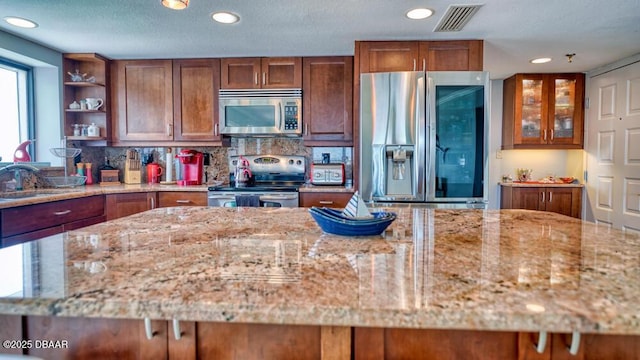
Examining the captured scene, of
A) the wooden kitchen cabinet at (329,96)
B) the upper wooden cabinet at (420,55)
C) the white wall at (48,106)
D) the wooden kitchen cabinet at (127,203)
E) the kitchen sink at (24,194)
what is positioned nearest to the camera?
the kitchen sink at (24,194)

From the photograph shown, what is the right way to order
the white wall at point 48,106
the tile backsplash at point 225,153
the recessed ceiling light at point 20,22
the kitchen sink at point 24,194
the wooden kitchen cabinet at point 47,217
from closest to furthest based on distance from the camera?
the wooden kitchen cabinet at point 47,217 < the recessed ceiling light at point 20,22 < the kitchen sink at point 24,194 < the white wall at point 48,106 < the tile backsplash at point 225,153

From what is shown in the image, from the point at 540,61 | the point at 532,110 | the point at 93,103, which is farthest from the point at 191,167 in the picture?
the point at 532,110

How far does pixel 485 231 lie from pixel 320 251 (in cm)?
64

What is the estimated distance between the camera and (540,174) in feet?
14.1

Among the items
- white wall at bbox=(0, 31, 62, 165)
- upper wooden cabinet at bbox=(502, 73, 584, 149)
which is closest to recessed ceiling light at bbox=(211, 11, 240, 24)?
white wall at bbox=(0, 31, 62, 165)

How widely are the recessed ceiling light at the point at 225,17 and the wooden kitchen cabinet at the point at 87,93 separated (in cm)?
160

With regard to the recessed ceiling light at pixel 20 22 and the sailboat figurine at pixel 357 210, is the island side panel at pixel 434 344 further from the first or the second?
the recessed ceiling light at pixel 20 22

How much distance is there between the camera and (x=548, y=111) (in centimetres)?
392

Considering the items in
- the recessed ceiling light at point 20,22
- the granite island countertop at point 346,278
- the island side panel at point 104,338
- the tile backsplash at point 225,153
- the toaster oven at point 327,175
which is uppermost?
the recessed ceiling light at point 20,22

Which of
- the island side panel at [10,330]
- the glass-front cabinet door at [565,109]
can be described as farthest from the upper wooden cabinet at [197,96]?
the glass-front cabinet door at [565,109]

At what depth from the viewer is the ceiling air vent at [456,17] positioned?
7.32 ft

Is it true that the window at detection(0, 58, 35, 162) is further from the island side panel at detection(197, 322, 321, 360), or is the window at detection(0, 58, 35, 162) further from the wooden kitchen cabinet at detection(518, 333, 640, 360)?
the wooden kitchen cabinet at detection(518, 333, 640, 360)

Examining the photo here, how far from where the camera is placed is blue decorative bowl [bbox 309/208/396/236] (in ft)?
3.69

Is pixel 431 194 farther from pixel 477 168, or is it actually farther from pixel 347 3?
pixel 347 3
